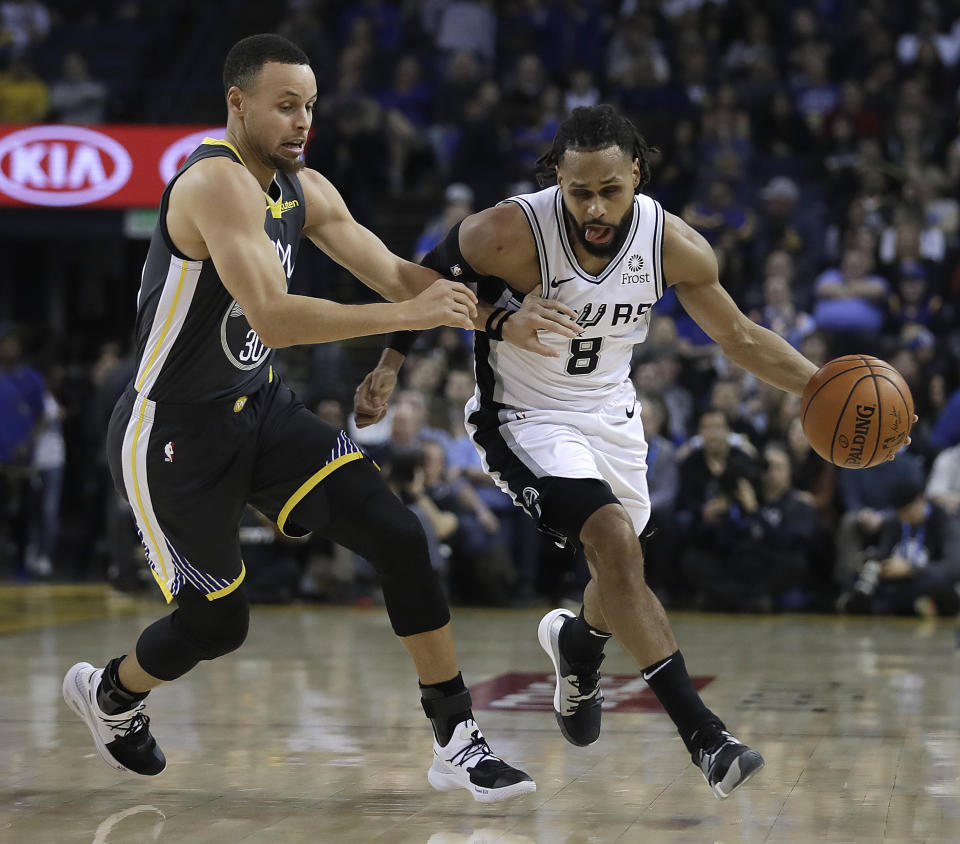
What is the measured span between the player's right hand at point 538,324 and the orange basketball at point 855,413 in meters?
0.87

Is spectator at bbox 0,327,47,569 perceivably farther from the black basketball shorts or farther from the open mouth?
the open mouth

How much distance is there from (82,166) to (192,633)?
31.2 feet

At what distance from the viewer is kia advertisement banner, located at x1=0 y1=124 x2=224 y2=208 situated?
13.0 meters

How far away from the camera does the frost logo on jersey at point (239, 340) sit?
4.33 meters

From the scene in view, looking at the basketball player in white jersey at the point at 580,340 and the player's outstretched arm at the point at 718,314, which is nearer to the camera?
the basketball player in white jersey at the point at 580,340

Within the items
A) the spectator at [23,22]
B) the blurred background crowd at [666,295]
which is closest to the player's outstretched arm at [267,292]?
the blurred background crowd at [666,295]

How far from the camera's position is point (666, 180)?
1303 centimetres

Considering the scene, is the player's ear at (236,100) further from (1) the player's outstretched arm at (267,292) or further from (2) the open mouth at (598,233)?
(2) the open mouth at (598,233)

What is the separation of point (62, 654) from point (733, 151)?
7.83 metres

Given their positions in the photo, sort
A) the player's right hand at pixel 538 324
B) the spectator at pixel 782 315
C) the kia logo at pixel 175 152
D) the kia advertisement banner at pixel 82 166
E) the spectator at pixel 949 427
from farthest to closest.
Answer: the kia advertisement banner at pixel 82 166 → the kia logo at pixel 175 152 → the spectator at pixel 782 315 → the spectator at pixel 949 427 → the player's right hand at pixel 538 324

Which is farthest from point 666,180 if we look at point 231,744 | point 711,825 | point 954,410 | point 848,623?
point 711,825

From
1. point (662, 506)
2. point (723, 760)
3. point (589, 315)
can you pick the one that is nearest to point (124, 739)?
point (723, 760)

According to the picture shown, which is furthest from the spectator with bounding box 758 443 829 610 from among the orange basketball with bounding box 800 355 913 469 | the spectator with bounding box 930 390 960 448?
the orange basketball with bounding box 800 355 913 469

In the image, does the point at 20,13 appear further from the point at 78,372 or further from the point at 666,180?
the point at 666,180
